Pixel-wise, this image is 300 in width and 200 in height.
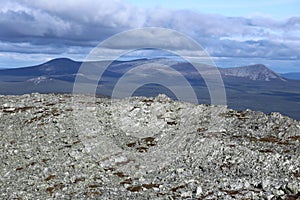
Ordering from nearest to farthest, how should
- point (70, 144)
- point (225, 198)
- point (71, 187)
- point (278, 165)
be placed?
point (225, 198) < point (71, 187) < point (278, 165) < point (70, 144)

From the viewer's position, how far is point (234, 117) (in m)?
54.5

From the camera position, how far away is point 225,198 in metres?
31.0

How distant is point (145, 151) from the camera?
44.1 metres

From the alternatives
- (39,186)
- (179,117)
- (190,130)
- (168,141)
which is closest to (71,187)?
(39,186)

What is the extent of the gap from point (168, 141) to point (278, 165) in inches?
521

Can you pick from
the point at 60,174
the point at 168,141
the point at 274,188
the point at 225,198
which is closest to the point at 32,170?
the point at 60,174

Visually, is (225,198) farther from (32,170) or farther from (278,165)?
(32,170)

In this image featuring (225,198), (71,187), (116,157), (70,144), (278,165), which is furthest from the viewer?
(70,144)

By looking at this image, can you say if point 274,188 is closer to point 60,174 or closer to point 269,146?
point 269,146

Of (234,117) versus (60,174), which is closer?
(60,174)

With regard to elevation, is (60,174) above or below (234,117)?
below

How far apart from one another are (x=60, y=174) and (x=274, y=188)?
17.6 m

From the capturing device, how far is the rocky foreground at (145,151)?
33.6 metres

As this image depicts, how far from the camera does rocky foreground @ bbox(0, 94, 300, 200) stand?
3362cm
